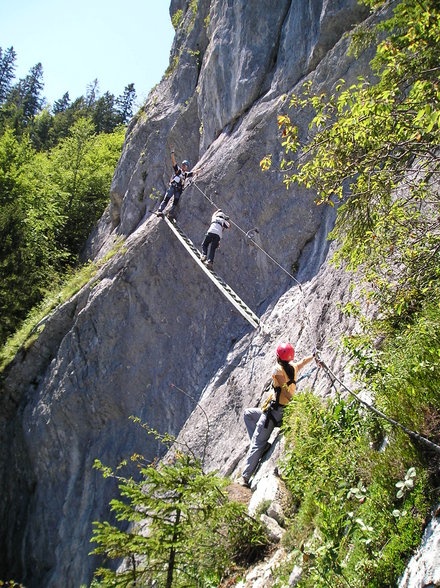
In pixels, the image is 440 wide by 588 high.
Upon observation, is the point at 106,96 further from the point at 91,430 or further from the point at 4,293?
the point at 91,430

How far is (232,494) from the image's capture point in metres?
7.15

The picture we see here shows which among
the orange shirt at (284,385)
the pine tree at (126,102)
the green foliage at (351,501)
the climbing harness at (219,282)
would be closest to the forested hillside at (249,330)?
the green foliage at (351,501)

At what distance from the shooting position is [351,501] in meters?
4.38

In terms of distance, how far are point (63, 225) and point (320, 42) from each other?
1844 cm

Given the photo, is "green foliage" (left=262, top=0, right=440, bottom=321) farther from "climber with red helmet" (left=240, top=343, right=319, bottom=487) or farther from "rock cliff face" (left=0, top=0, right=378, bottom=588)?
"rock cliff face" (left=0, top=0, right=378, bottom=588)

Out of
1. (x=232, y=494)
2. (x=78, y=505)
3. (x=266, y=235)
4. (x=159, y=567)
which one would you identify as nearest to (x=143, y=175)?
(x=266, y=235)

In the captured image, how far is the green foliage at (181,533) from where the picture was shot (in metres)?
4.39

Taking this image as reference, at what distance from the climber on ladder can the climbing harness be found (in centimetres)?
22

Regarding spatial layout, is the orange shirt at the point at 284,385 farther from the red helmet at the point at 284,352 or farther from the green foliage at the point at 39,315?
the green foliage at the point at 39,315

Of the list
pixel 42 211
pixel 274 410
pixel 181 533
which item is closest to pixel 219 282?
pixel 274 410

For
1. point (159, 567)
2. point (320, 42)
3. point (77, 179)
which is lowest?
point (159, 567)

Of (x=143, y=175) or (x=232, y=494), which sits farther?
(x=143, y=175)

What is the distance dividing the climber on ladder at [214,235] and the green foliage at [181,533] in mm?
8187

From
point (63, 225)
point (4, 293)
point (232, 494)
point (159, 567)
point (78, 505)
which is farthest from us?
point (63, 225)
